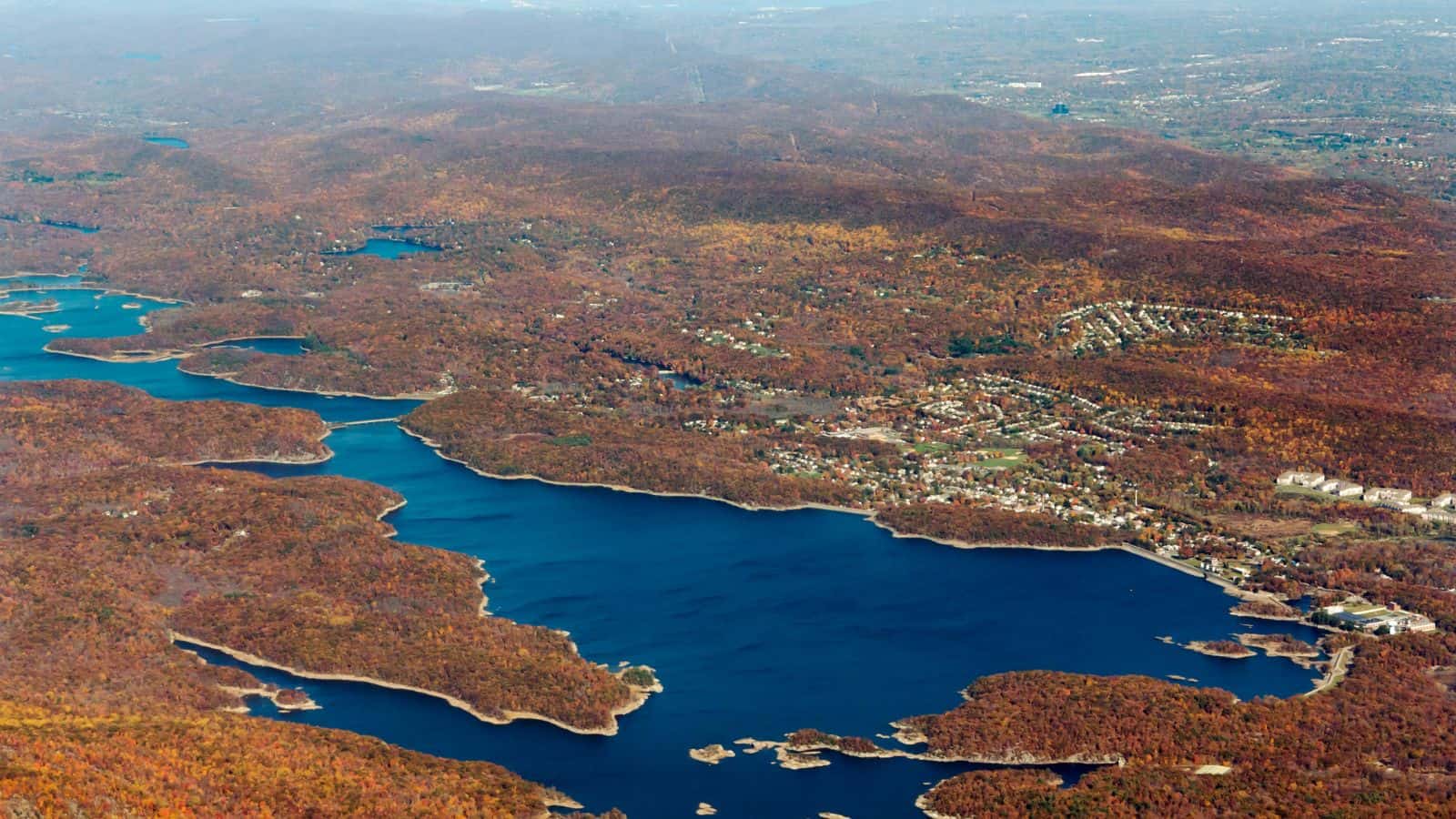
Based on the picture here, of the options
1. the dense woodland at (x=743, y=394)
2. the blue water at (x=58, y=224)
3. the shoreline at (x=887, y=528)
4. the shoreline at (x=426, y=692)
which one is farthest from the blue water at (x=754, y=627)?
the blue water at (x=58, y=224)

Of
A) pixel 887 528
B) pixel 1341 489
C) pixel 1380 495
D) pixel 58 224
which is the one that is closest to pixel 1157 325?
pixel 1341 489

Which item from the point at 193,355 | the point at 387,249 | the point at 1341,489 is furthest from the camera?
the point at 387,249

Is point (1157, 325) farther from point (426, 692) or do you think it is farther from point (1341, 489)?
point (426, 692)

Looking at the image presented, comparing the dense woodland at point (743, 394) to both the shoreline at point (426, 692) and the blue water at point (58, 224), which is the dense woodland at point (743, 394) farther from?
the blue water at point (58, 224)

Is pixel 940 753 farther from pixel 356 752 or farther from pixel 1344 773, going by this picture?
pixel 356 752

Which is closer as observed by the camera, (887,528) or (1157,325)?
(887,528)

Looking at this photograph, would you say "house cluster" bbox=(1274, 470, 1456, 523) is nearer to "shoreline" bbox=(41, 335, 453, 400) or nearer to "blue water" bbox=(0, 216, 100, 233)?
"shoreline" bbox=(41, 335, 453, 400)

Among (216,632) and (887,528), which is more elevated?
(216,632)
